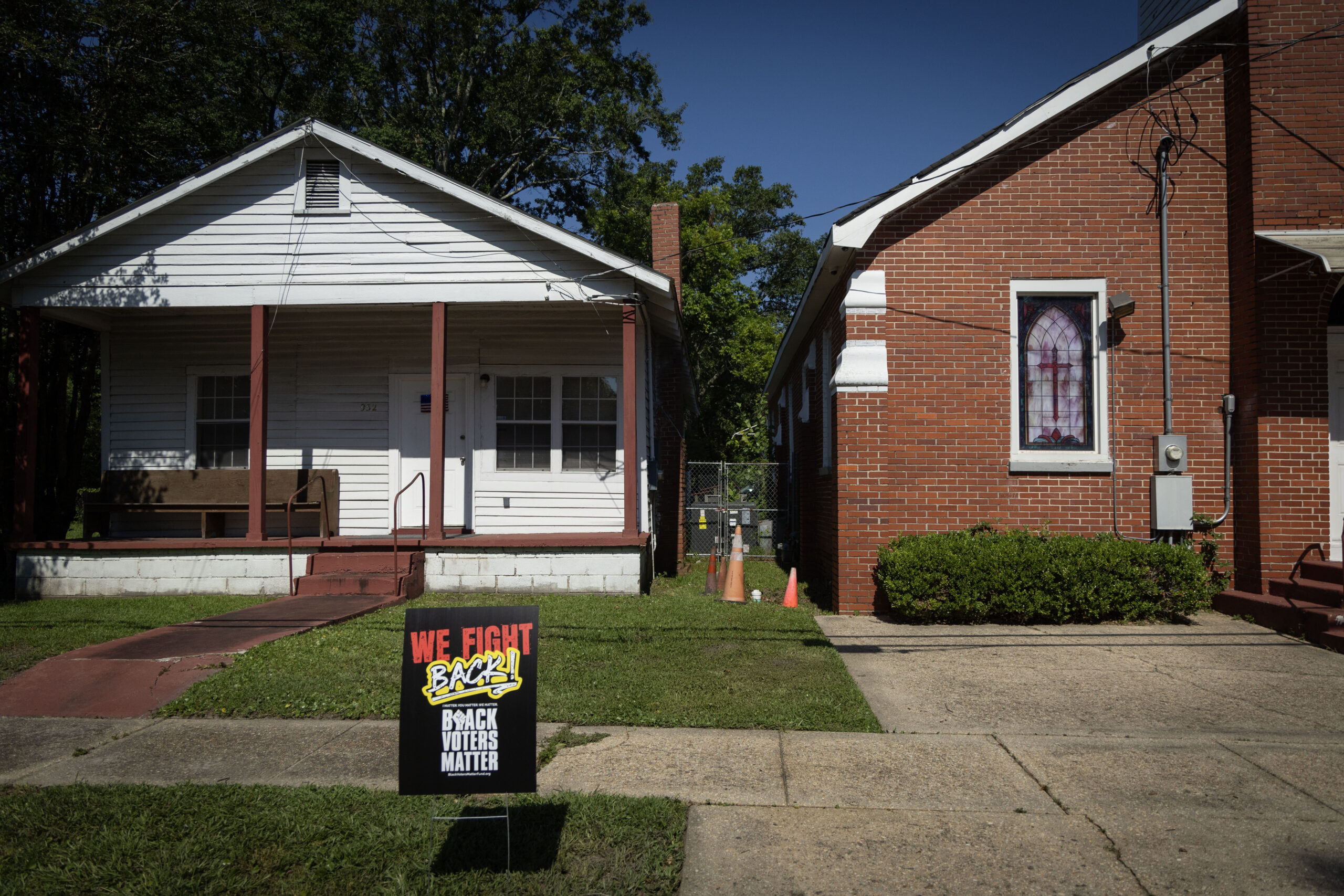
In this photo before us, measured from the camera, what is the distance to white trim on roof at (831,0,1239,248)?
30.3 feet

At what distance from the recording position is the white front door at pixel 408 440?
1275 cm

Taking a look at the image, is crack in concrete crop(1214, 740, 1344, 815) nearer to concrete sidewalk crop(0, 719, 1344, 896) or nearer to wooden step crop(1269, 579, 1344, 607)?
concrete sidewalk crop(0, 719, 1344, 896)

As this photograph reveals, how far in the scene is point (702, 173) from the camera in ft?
133

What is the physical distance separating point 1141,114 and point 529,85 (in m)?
21.1

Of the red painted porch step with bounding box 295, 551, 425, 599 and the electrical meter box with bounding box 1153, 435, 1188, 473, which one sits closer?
the electrical meter box with bounding box 1153, 435, 1188, 473

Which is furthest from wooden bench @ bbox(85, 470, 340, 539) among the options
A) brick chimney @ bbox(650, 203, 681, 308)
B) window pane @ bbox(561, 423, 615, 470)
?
brick chimney @ bbox(650, 203, 681, 308)

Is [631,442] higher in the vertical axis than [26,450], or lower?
higher

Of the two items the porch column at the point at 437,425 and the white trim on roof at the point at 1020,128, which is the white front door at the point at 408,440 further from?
the white trim on roof at the point at 1020,128

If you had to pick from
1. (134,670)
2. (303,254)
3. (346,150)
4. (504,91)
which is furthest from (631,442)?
(504,91)

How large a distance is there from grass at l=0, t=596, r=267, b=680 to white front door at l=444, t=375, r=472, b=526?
9.73 ft

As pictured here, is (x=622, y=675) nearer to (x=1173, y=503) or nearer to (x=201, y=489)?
(x=1173, y=503)

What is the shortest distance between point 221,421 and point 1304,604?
46.6 feet

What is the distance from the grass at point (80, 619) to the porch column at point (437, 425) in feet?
7.51

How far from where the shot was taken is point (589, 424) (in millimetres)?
12688
